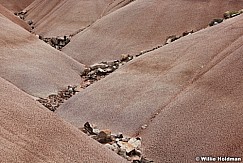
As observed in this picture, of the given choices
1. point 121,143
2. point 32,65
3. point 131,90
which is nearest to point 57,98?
point 32,65

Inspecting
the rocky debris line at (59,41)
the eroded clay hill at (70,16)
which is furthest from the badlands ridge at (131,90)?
the eroded clay hill at (70,16)

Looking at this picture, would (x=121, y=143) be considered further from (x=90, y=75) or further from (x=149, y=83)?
(x=90, y=75)

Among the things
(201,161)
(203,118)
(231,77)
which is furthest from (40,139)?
(231,77)

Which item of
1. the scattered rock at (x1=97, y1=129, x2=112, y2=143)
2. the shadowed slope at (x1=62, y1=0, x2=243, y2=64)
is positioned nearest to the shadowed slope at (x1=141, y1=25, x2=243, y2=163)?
the scattered rock at (x1=97, y1=129, x2=112, y2=143)

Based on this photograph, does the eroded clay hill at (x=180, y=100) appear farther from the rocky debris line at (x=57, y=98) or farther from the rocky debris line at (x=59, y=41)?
the rocky debris line at (x=59, y=41)

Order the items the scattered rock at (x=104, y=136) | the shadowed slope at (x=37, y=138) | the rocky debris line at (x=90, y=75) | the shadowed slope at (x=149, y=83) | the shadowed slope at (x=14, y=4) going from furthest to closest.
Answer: the shadowed slope at (x=14, y=4)
the rocky debris line at (x=90, y=75)
the shadowed slope at (x=149, y=83)
the scattered rock at (x=104, y=136)
the shadowed slope at (x=37, y=138)

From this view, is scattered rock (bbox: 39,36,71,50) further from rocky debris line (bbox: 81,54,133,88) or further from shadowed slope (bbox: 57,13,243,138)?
shadowed slope (bbox: 57,13,243,138)
